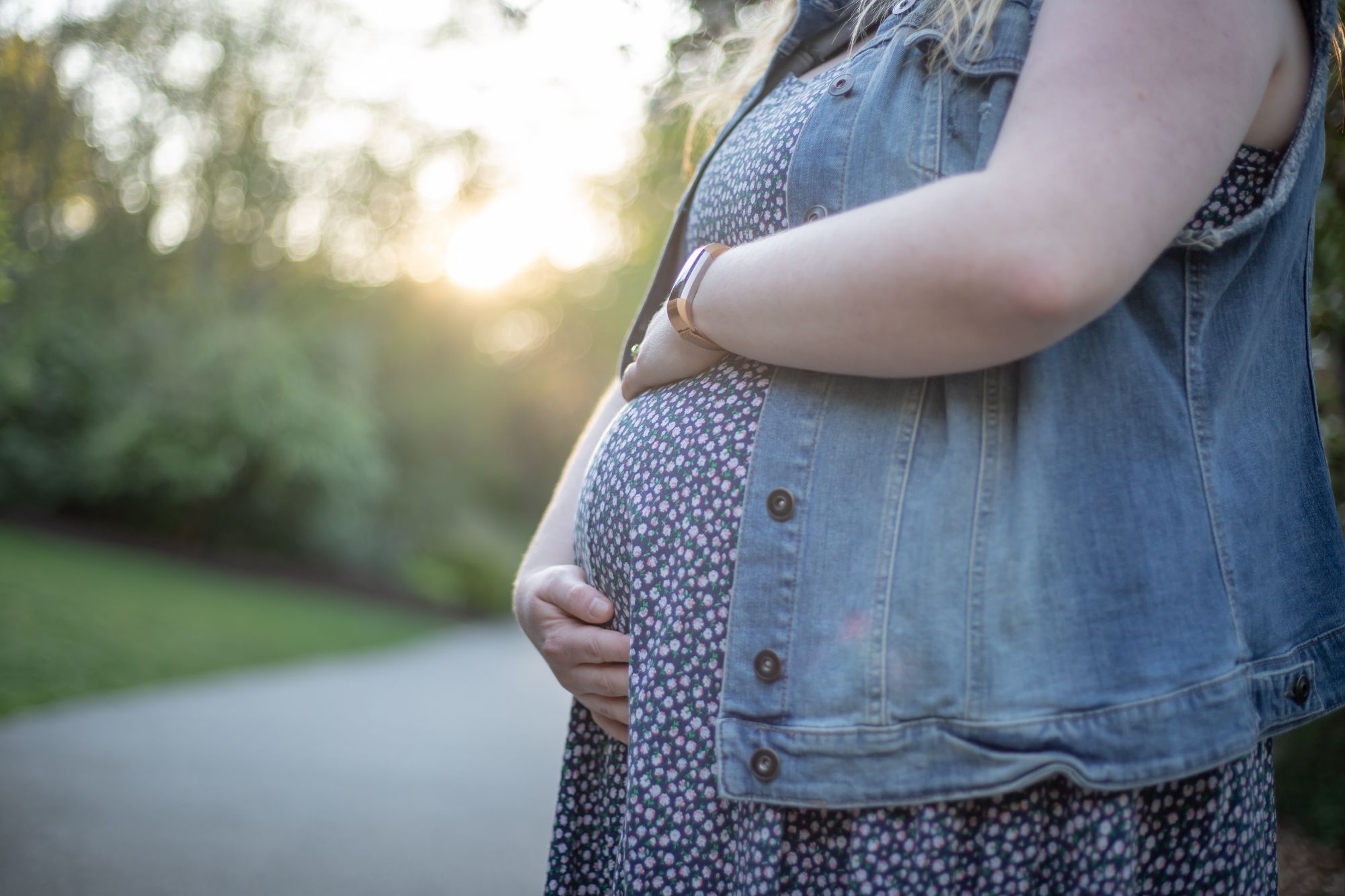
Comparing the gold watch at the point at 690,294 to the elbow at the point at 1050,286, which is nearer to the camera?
the elbow at the point at 1050,286

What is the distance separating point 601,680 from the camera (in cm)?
113

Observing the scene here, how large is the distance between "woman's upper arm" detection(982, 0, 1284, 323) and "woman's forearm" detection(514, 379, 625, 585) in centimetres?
77

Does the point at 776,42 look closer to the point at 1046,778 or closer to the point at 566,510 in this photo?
the point at 566,510

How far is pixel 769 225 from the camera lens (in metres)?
1.10

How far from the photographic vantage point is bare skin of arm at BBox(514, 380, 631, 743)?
1113 millimetres

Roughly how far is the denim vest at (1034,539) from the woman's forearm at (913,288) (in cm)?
9

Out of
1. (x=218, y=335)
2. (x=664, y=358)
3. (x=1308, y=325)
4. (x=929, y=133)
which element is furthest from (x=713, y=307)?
(x=218, y=335)

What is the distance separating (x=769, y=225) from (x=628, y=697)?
1.91 ft

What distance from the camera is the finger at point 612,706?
1.11m

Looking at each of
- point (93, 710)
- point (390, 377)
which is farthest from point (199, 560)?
point (93, 710)

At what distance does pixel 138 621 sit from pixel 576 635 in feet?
31.0

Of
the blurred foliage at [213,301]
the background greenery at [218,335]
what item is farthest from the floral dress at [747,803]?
the blurred foliage at [213,301]

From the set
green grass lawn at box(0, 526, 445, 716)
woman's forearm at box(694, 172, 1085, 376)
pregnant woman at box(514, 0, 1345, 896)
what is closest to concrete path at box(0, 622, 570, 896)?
green grass lawn at box(0, 526, 445, 716)

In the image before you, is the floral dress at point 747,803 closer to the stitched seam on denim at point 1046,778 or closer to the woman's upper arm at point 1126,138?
the stitched seam on denim at point 1046,778
